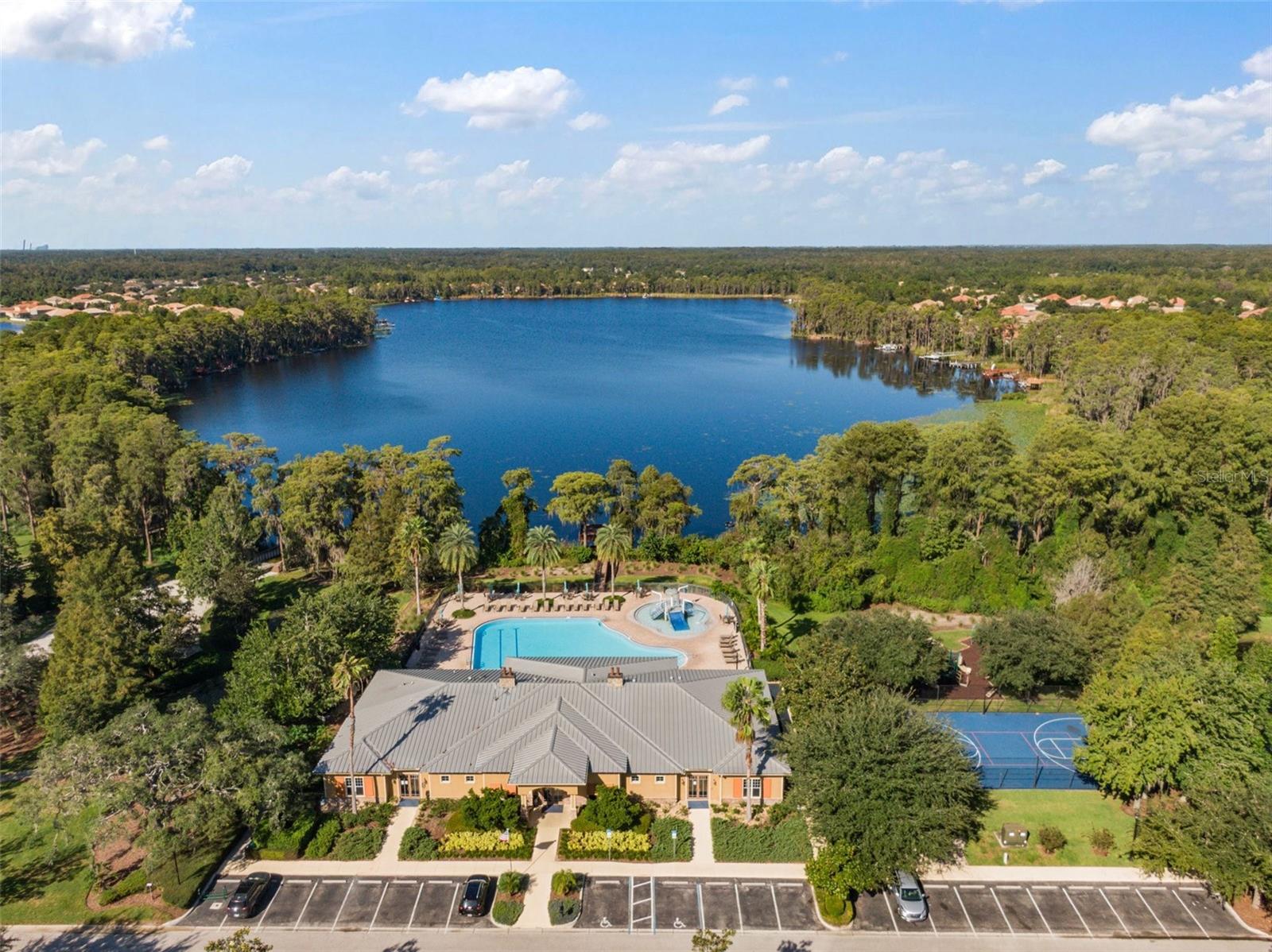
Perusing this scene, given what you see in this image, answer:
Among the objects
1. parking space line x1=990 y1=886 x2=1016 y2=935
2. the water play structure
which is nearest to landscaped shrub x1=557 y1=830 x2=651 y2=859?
parking space line x1=990 y1=886 x2=1016 y2=935

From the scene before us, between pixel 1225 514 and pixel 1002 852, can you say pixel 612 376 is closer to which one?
pixel 1225 514

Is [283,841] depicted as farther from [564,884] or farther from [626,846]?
[626,846]

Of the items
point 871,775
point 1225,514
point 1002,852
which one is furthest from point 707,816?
point 1225,514

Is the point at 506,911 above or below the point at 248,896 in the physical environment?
below

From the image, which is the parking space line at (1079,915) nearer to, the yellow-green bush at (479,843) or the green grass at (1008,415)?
the yellow-green bush at (479,843)

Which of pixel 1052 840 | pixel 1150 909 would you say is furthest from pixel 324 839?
pixel 1150 909

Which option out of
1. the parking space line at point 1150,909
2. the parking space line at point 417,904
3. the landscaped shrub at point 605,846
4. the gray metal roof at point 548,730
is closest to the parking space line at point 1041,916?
the parking space line at point 1150,909
